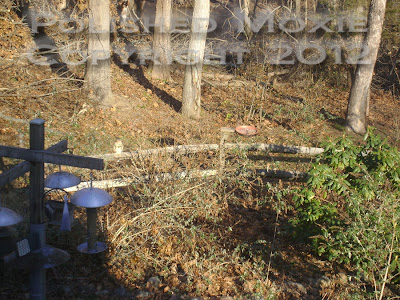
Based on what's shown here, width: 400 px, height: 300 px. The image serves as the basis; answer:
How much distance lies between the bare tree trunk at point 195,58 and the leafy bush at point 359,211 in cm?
730

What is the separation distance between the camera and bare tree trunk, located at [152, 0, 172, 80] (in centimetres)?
1591

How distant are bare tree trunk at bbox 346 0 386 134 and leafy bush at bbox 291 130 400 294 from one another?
7241mm

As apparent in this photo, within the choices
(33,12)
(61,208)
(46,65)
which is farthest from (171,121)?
(61,208)

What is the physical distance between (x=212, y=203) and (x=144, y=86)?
9.13 m

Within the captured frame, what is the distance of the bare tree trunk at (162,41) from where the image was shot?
15914mm

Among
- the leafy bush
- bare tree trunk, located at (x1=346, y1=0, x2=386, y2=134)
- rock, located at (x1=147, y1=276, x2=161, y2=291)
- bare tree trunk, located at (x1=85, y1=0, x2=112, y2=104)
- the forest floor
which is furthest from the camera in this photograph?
bare tree trunk, located at (x1=346, y1=0, x2=386, y2=134)

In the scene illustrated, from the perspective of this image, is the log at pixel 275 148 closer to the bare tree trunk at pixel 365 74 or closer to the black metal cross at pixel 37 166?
the bare tree trunk at pixel 365 74

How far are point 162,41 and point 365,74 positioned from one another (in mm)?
7171

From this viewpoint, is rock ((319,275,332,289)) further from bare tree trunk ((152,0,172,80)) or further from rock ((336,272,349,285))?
bare tree trunk ((152,0,172,80))

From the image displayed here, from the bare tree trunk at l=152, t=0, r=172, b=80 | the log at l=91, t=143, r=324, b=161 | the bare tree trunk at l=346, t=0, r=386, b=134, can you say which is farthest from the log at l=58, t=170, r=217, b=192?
the bare tree trunk at l=152, t=0, r=172, b=80

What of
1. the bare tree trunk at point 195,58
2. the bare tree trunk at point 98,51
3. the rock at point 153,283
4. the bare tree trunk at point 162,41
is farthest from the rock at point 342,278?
the bare tree trunk at point 162,41

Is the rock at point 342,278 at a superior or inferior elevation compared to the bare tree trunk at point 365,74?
inferior

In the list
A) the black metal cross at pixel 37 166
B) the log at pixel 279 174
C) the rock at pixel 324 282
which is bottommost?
the rock at pixel 324 282

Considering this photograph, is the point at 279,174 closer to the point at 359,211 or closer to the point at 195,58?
the point at 359,211
